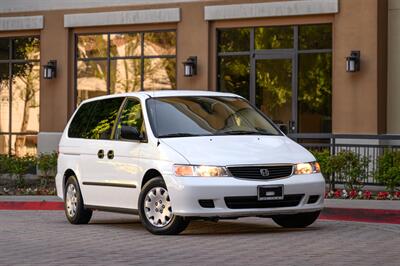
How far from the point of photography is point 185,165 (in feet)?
44.8

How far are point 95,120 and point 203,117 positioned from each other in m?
A: 2.03

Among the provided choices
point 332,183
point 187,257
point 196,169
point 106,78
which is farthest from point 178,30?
point 187,257

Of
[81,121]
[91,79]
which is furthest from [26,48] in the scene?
[81,121]

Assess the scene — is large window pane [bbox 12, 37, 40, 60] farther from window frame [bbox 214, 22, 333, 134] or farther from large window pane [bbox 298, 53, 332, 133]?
large window pane [bbox 298, 53, 332, 133]

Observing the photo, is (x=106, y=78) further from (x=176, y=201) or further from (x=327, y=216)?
(x=176, y=201)

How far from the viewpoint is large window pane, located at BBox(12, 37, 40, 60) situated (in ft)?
104

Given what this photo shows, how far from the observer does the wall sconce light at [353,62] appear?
25.8m

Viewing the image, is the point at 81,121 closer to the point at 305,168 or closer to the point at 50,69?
the point at 305,168

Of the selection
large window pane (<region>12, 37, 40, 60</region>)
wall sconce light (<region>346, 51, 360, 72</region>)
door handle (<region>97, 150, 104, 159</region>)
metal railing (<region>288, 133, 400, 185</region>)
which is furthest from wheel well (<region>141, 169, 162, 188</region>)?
large window pane (<region>12, 37, 40, 60</region>)

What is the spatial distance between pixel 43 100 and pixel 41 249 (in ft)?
61.6

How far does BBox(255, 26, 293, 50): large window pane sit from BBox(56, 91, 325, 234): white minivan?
1147 centimetres

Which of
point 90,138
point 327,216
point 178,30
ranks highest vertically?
point 178,30

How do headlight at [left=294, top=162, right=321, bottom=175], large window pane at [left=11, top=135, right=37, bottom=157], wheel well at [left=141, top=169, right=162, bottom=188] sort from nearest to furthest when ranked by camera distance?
1. headlight at [left=294, top=162, right=321, bottom=175]
2. wheel well at [left=141, top=169, right=162, bottom=188]
3. large window pane at [left=11, top=135, right=37, bottom=157]

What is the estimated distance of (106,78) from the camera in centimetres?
3030
